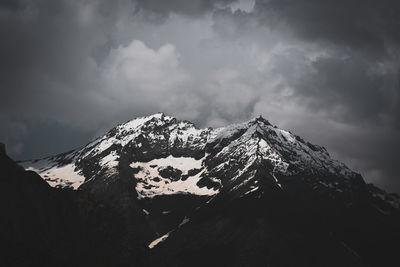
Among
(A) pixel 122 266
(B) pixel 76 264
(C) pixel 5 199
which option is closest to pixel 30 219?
(C) pixel 5 199

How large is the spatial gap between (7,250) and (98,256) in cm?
4502

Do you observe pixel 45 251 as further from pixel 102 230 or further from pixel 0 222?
pixel 102 230

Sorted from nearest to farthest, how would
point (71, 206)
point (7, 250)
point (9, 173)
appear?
1. point (7, 250)
2. point (9, 173)
3. point (71, 206)

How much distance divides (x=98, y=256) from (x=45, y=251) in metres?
27.1

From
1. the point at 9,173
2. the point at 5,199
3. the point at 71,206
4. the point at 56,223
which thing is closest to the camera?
the point at 5,199

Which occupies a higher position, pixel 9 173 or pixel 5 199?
pixel 9 173

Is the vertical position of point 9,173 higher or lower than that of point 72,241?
higher

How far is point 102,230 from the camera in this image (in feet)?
639

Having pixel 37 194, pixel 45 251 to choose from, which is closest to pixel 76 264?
pixel 45 251

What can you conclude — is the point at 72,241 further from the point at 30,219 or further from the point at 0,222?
the point at 0,222

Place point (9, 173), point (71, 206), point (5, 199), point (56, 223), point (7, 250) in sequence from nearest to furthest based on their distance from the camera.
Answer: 1. point (7, 250)
2. point (5, 199)
3. point (9, 173)
4. point (56, 223)
5. point (71, 206)

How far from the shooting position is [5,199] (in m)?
154

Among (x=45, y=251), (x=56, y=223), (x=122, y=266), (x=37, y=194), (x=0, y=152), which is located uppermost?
(x=0, y=152)

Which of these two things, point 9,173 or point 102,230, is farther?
point 102,230
